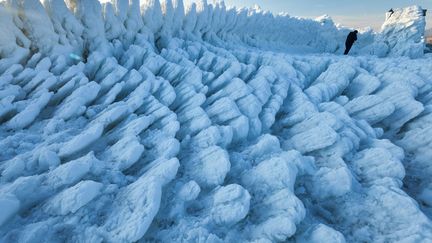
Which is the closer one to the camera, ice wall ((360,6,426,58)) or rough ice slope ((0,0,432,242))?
rough ice slope ((0,0,432,242))

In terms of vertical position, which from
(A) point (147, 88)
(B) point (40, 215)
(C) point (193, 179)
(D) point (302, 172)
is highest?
(A) point (147, 88)

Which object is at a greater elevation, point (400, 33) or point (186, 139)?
point (186, 139)

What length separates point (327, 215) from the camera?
11.1ft

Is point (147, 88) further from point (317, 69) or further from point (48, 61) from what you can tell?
point (317, 69)

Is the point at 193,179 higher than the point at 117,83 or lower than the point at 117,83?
lower

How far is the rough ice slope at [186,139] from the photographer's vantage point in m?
2.86

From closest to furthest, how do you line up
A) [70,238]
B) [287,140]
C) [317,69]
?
[70,238]
[287,140]
[317,69]

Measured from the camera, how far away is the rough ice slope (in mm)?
2857

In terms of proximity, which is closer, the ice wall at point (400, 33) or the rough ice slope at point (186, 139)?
the rough ice slope at point (186, 139)

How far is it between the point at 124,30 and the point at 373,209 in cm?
524

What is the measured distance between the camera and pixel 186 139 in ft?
13.3

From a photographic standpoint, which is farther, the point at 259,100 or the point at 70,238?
the point at 259,100

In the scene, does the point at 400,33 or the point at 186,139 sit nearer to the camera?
the point at 186,139

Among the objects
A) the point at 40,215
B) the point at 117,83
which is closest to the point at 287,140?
the point at 117,83
